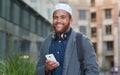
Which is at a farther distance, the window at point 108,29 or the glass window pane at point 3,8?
the window at point 108,29

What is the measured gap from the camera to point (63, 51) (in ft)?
12.8

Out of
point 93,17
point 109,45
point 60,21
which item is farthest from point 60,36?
point 93,17

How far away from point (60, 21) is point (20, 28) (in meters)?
19.8

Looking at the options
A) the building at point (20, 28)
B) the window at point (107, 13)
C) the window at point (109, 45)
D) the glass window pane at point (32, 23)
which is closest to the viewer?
the building at point (20, 28)

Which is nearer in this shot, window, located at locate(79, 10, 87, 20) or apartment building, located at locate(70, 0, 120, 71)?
apartment building, located at locate(70, 0, 120, 71)

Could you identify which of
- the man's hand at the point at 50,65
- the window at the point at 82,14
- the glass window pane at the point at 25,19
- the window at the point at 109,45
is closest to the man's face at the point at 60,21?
the man's hand at the point at 50,65

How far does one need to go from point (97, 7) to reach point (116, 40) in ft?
25.0

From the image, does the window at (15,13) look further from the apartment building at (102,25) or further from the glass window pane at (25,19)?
the apartment building at (102,25)

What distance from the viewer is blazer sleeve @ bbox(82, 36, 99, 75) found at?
381 centimetres

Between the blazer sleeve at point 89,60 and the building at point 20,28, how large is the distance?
35.3ft

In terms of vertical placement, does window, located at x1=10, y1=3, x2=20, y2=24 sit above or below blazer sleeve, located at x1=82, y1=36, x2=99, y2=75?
above

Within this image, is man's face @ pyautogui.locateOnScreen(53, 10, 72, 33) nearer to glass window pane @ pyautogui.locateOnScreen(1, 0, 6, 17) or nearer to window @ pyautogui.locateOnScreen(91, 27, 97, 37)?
glass window pane @ pyautogui.locateOnScreen(1, 0, 6, 17)

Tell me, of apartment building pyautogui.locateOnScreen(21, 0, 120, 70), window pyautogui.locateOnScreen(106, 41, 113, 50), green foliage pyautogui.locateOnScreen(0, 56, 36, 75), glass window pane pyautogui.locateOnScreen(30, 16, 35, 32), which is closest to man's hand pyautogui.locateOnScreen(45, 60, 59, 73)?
green foliage pyautogui.locateOnScreen(0, 56, 36, 75)

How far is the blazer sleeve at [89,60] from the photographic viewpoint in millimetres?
3812
